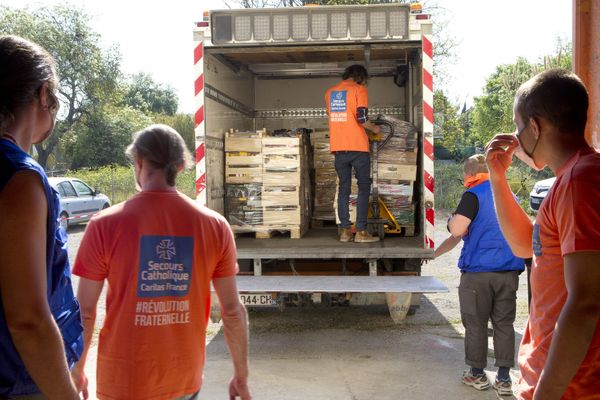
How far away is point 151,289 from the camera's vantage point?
2883 mm

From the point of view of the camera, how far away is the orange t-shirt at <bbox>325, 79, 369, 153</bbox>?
26.6ft

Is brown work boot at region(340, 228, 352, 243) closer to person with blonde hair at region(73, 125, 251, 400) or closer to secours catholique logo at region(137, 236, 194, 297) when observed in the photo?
person with blonde hair at region(73, 125, 251, 400)

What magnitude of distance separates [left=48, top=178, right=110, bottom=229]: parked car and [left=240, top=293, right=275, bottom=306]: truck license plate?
13793mm

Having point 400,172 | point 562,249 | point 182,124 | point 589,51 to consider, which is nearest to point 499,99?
point 400,172

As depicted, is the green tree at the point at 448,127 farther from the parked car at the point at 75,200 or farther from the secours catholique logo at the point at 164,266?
the secours catholique logo at the point at 164,266

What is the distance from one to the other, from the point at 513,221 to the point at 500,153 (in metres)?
0.28

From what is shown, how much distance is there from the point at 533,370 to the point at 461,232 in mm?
3690

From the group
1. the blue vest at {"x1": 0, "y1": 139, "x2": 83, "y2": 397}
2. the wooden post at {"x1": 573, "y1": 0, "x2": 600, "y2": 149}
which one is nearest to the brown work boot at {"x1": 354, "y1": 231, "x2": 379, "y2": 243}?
the wooden post at {"x1": 573, "y1": 0, "x2": 600, "y2": 149}

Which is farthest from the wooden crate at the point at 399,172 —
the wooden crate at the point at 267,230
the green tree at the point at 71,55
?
the green tree at the point at 71,55

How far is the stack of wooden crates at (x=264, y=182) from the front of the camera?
8.13 m

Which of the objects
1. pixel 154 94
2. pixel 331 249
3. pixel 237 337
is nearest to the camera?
pixel 237 337

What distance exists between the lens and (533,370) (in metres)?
2.24

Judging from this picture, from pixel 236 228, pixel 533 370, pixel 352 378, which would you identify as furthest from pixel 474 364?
pixel 533 370

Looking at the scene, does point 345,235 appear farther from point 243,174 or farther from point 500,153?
point 500,153
